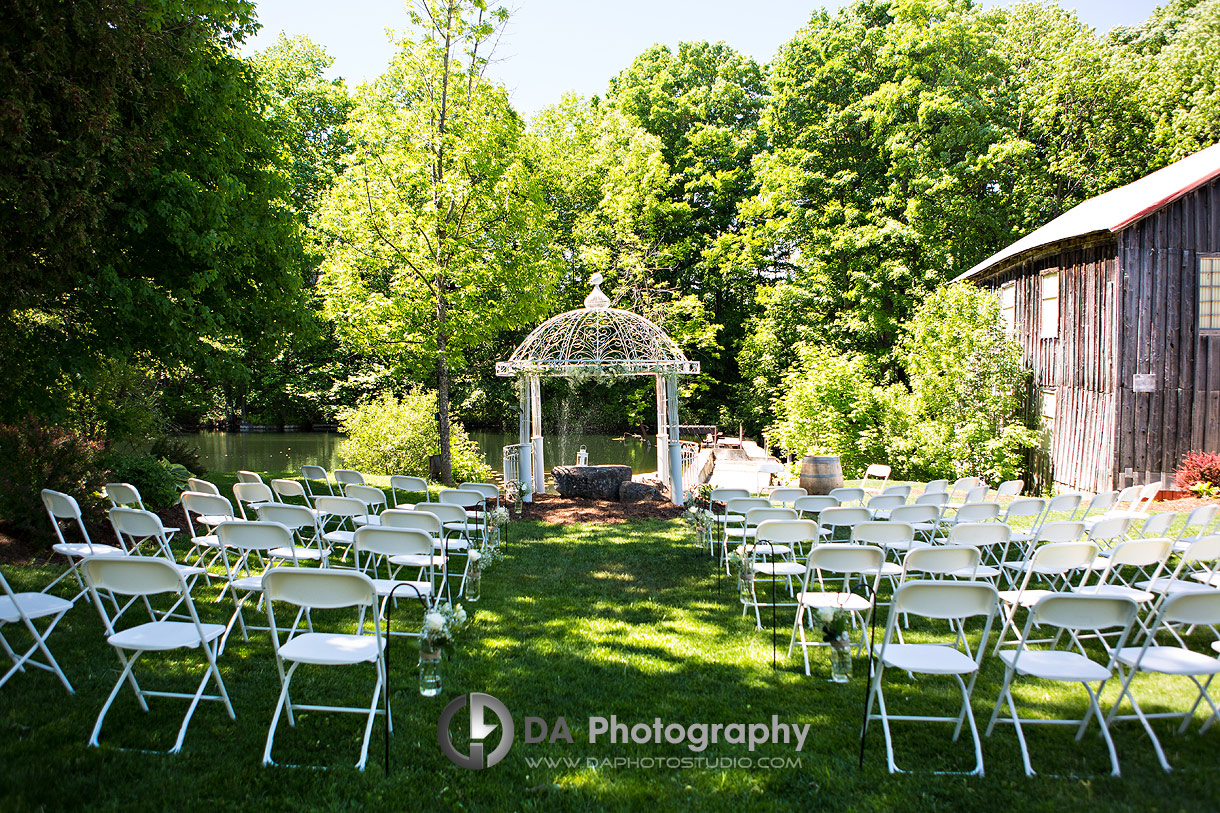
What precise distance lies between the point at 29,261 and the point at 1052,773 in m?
7.49

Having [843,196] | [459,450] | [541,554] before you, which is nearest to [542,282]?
[459,450]

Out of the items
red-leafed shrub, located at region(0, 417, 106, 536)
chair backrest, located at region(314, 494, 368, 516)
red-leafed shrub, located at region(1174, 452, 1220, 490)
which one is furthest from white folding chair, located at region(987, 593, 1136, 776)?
red-leafed shrub, located at region(1174, 452, 1220, 490)

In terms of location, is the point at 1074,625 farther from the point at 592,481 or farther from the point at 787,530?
the point at 592,481

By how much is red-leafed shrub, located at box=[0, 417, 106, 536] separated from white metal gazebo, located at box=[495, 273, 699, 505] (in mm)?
5969

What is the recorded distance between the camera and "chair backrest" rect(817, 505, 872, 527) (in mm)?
5410

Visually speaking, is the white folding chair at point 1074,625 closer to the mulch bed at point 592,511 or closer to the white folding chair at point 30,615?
the white folding chair at point 30,615

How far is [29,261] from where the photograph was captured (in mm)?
5344

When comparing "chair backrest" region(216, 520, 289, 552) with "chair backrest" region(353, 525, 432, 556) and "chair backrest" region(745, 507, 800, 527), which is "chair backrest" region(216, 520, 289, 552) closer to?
"chair backrest" region(353, 525, 432, 556)

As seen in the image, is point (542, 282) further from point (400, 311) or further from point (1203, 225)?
point (1203, 225)

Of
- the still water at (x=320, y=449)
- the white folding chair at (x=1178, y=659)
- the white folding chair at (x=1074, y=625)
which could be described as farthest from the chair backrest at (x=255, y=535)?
the still water at (x=320, y=449)

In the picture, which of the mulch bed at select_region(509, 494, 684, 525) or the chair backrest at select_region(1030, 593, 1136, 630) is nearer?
the chair backrest at select_region(1030, 593, 1136, 630)

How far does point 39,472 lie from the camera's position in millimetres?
6684

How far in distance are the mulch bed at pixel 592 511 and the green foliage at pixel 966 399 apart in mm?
6453

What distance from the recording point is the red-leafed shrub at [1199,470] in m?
10.5
